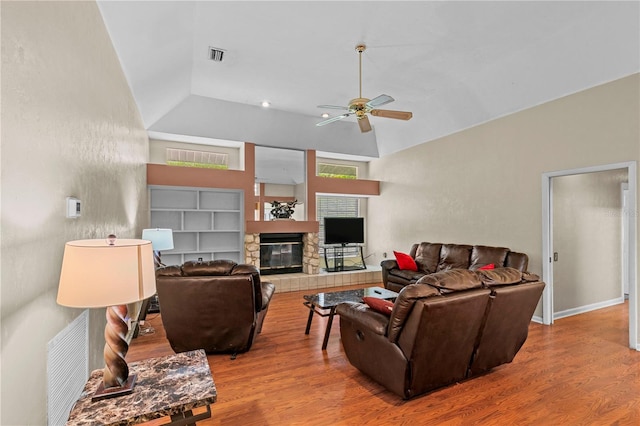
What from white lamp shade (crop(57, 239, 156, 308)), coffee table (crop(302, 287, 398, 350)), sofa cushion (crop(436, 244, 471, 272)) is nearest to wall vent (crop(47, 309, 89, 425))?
white lamp shade (crop(57, 239, 156, 308))

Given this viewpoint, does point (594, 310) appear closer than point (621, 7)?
No

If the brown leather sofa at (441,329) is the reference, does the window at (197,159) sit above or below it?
above

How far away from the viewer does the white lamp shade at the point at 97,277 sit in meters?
1.42

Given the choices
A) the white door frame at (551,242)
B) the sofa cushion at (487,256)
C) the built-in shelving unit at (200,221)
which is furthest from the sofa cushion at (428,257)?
the built-in shelving unit at (200,221)

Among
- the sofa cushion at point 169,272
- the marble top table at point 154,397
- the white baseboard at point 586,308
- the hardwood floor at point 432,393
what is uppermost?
the sofa cushion at point 169,272

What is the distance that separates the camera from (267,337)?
12.8 ft

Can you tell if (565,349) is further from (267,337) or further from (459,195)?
(267,337)

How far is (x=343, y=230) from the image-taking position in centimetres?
758

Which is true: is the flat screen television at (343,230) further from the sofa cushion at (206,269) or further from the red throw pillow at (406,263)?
the sofa cushion at (206,269)

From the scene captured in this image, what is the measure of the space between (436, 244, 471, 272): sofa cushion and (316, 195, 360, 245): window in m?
3.47

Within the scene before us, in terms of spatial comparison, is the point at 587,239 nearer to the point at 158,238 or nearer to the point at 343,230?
the point at 343,230

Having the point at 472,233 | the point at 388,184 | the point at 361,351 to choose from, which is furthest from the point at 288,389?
the point at 388,184

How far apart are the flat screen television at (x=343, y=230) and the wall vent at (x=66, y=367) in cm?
557

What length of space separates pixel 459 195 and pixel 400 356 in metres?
4.31
